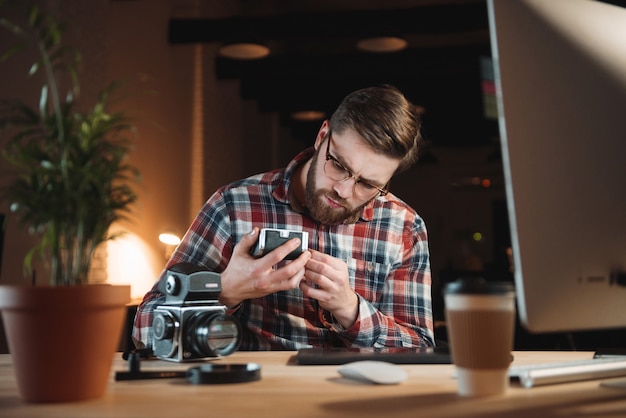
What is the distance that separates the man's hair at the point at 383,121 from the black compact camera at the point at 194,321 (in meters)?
0.76

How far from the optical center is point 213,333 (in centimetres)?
113

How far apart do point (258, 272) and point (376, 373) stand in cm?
56

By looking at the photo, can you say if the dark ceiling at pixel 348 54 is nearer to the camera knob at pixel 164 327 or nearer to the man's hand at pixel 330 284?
the man's hand at pixel 330 284

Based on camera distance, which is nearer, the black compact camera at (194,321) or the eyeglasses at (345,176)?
the black compact camera at (194,321)

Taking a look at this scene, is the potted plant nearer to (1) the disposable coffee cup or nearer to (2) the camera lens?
(2) the camera lens

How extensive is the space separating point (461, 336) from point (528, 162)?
0.81 feet

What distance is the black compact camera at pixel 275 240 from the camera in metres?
1.43

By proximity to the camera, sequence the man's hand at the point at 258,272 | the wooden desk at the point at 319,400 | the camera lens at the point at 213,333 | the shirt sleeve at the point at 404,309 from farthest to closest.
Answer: the shirt sleeve at the point at 404,309 → the man's hand at the point at 258,272 → the camera lens at the point at 213,333 → the wooden desk at the point at 319,400

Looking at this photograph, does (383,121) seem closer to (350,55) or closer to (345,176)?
(345,176)

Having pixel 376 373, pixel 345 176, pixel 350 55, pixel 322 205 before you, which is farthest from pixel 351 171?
pixel 350 55

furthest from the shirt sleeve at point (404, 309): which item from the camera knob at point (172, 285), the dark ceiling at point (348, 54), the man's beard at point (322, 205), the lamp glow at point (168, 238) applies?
the lamp glow at point (168, 238)

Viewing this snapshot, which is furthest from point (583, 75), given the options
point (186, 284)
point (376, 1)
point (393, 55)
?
A: point (376, 1)

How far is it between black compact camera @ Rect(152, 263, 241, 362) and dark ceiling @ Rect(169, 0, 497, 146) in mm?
3378

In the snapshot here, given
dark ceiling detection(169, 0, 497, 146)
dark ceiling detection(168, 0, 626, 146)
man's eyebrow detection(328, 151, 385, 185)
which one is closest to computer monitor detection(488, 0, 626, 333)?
man's eyebrow detection(328, 151, 385, 185)
